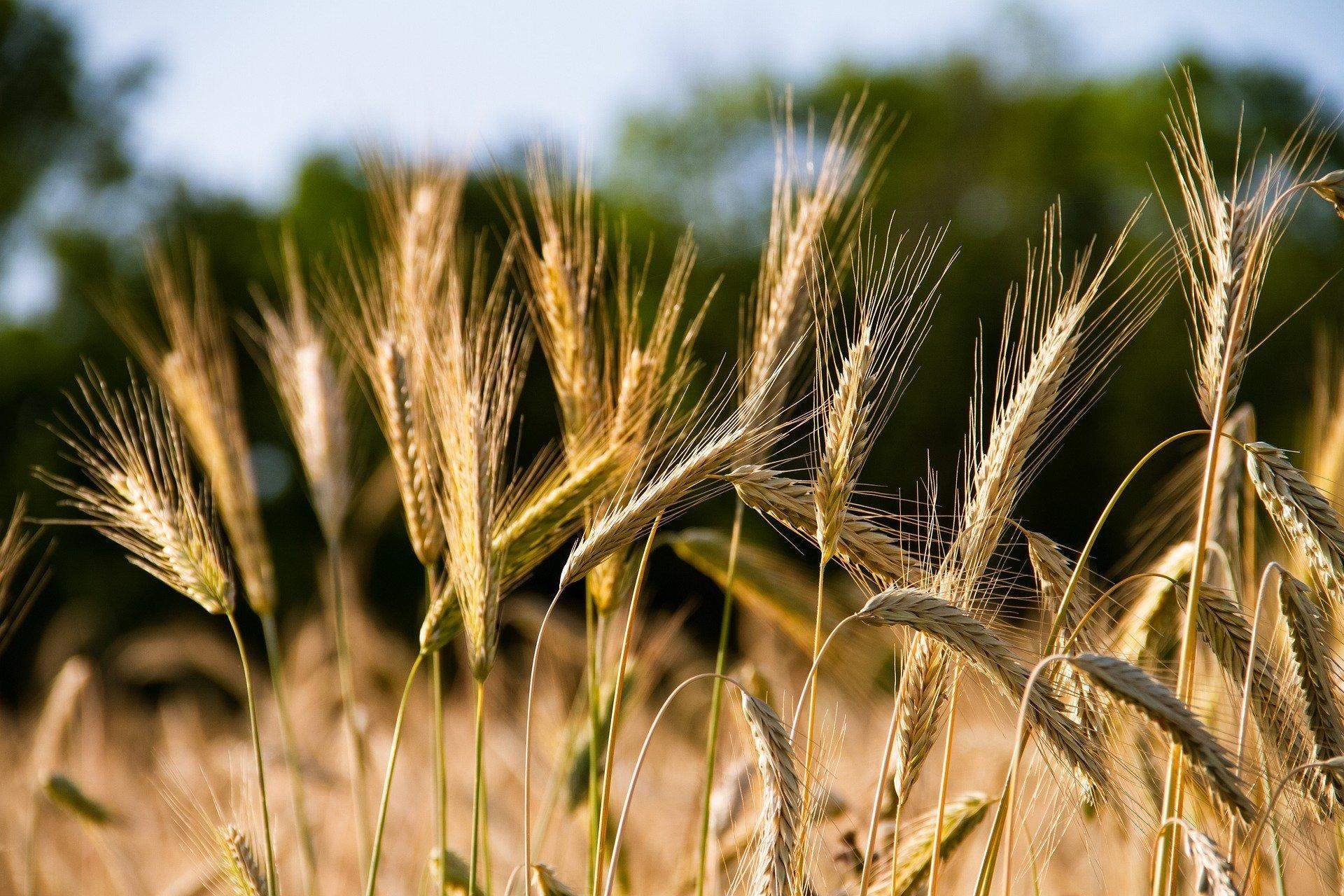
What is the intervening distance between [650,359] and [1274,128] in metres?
16.4

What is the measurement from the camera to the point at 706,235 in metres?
13.9

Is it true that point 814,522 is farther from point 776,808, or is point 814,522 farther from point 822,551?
point 776,808

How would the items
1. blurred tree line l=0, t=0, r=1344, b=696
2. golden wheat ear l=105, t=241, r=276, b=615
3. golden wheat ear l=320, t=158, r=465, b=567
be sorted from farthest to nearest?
blurred tree line l=0, t=0, r=1344, b=696 → golden wheat ear l=105, t=241, r=276, b=615 → golden wheat ear l=320, t=158, r=465, b=567

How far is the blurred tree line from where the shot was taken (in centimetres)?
1012

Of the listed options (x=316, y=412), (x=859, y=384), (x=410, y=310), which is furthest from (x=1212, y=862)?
(x=316, y=412)

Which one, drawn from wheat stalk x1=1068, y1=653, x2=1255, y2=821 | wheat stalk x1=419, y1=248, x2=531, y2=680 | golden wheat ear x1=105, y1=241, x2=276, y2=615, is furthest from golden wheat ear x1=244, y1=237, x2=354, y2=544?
wheat stalk x1=1068, y1=653, x2=1255, y2=821

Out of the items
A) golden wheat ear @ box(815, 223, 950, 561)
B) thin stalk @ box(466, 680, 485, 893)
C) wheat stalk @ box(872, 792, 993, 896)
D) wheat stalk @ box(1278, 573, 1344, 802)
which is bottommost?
wheat stalk @ box(872, 792, 993, 896)

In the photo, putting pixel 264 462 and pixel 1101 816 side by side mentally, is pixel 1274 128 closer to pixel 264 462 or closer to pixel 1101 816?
pixel 264 462

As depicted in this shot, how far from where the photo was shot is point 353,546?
365 inches

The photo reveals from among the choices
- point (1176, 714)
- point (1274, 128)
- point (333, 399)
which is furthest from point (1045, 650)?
point (1274, 128)

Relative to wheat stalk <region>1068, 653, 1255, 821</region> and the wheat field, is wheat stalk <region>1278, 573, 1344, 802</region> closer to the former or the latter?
the wheat field

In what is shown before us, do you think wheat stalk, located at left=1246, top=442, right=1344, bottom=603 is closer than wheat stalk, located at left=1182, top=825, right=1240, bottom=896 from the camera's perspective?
No

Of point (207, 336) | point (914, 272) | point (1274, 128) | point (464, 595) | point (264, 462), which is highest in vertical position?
point (1274, 128)

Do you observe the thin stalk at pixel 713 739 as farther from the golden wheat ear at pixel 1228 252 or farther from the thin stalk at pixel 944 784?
the golden wheat ear at pixel 1228 252
